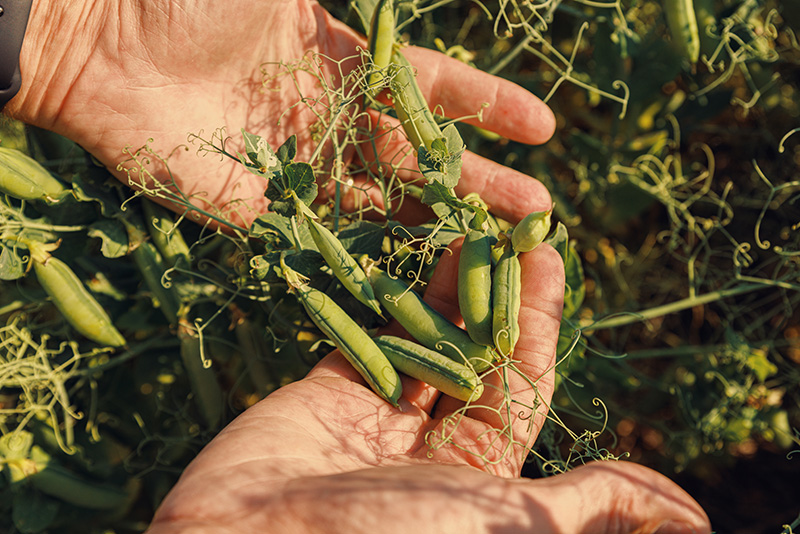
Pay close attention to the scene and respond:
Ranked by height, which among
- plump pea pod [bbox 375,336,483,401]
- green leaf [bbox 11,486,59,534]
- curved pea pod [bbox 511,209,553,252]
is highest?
curved pea pod [bbox 511,209,553,252]

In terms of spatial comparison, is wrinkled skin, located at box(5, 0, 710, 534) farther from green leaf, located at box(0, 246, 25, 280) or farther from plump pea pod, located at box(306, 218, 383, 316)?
green leaf, located at box(0, 246, 25, 280)

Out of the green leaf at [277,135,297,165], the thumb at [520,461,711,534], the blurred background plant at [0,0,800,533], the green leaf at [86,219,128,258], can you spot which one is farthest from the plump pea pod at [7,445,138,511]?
the thumb at [520,461,711,534]

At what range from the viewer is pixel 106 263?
7.30 ft

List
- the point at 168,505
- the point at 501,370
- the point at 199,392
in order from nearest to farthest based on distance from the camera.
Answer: the point at 168,505 → the point at 501,370 → the point at 199,392

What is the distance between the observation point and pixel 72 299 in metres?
1.94

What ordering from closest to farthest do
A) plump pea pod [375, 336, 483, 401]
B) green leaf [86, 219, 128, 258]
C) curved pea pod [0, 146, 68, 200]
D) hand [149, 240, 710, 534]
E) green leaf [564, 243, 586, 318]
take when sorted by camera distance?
1. hand [149, 240, 710, 534]
2. plump pea pod [375, 336, 483, 401]
3. curved pea pod [0, 146, 68, 200]
4. green leaf [86, 219, 128, 258]
5. green leaf [564, 243, 586, 318]

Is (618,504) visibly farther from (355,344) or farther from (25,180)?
(25,180)

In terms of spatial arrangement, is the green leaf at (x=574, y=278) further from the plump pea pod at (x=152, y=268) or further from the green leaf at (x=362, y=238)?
the plump pea pod at (x=152, y=268)

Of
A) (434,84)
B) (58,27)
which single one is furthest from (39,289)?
(434,84)

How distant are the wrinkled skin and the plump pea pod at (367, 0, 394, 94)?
26 centimetres

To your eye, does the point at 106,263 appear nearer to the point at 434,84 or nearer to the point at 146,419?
the point at 146,419

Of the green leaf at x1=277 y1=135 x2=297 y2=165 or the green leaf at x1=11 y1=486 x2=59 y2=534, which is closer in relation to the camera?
the green leaf at x1=277 y1=135 x2=297 y2=165

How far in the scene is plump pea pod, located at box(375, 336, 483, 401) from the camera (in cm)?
154

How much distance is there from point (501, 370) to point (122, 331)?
161cm
